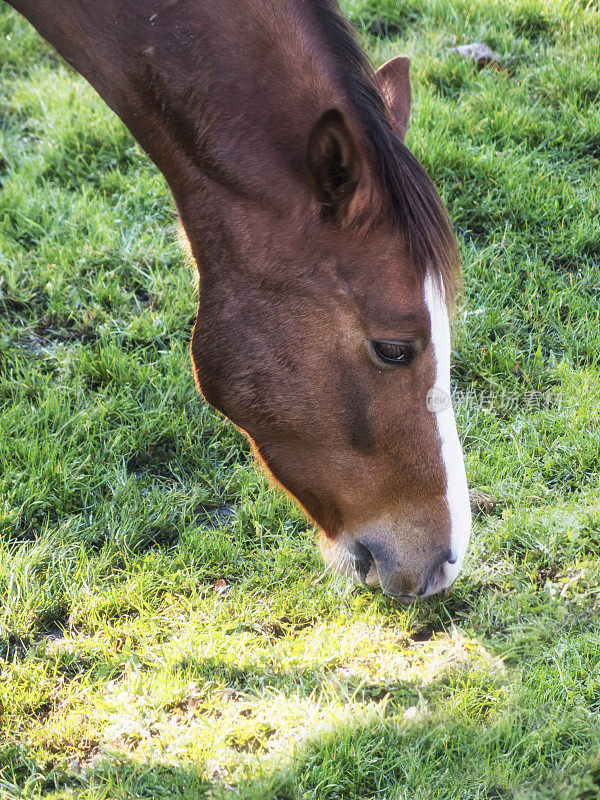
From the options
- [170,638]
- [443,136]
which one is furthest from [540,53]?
[170,638]

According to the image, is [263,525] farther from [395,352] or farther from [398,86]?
[398,86]

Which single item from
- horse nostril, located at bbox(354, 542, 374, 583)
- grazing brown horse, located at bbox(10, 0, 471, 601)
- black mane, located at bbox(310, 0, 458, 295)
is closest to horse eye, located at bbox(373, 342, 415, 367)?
grazing brown horse, located at bbox(10, 0, 471, 601)

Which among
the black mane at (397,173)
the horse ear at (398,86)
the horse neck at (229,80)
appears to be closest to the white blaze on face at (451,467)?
the black mane at (397,173)

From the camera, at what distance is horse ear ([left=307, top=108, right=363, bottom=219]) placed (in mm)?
1965

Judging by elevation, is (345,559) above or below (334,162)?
below

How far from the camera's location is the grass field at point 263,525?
2.39 metres

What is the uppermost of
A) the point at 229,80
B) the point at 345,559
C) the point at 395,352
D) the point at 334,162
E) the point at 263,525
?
the point at 229,80

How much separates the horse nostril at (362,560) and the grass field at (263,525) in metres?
0.33

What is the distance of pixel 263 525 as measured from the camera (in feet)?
10.5

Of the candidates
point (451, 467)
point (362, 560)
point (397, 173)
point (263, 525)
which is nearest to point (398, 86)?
point (397, 173)

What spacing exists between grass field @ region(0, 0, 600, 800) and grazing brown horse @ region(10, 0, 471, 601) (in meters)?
0.47

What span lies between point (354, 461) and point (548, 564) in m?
1.04

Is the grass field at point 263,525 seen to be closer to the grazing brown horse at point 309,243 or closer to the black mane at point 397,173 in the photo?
the grazing brown horse at point 309,243

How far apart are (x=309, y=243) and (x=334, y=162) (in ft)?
0.75
